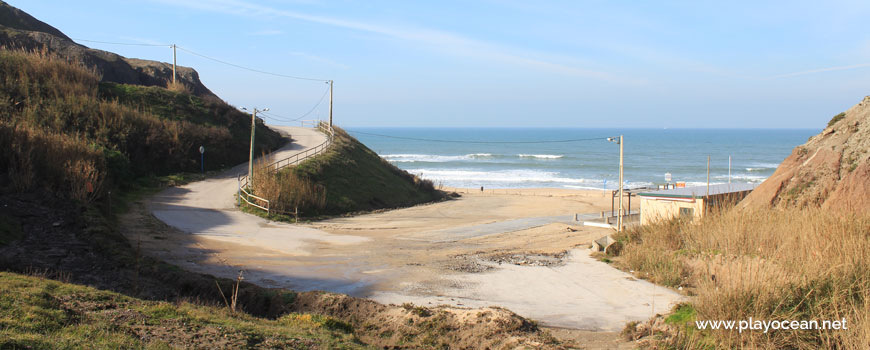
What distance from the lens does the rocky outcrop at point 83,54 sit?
4916 centimetres

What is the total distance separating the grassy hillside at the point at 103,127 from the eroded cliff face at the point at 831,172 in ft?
80.5

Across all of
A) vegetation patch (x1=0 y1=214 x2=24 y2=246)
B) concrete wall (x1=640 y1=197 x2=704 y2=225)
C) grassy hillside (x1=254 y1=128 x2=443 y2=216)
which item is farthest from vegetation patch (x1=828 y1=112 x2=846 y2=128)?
vegetation patch (x1=0 y1=214 x2=24 y2=246)

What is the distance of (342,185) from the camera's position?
35125 millimetres

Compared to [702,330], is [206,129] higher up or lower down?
higher up

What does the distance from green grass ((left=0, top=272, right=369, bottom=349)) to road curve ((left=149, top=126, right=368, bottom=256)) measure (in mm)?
10421

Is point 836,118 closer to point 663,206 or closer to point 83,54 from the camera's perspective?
point 663,206

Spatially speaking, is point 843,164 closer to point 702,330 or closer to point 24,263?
point 702,330

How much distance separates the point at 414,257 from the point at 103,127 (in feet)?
85.3

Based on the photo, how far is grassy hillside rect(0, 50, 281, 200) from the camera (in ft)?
72.4

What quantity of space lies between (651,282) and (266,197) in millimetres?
19926

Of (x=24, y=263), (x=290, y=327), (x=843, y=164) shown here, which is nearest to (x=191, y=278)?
(x=24, y=263)

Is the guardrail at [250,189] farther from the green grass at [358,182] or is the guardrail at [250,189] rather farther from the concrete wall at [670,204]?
the concrete wall at [670,204]

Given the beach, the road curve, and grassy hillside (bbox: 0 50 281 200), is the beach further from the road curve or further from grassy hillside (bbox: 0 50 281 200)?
grassy hillside (bbox: 0 50 281 200)

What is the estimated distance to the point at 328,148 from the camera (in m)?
41.9
